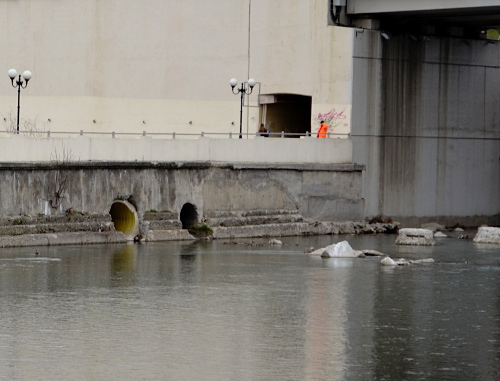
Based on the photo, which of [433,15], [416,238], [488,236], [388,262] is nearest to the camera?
[388,262]

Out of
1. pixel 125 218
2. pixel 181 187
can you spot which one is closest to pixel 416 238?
pixel 181 187

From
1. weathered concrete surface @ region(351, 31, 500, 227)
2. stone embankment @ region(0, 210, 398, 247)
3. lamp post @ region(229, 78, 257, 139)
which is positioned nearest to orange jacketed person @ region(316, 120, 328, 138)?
weathered concrete surface @ region(351, 31, 500, 227)

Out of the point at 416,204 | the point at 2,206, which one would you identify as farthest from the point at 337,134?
the point at 2,206

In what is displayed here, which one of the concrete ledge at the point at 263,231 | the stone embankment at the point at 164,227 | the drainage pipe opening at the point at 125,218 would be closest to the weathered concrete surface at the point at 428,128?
the stone embankment at the point at 164,227

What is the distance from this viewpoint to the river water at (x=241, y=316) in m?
16.6

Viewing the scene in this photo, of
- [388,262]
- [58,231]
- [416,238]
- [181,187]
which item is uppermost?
[181,187]

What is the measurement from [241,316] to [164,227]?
589 inches

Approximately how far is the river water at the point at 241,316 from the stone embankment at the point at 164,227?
2.98 feet

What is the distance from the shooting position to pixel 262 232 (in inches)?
1497

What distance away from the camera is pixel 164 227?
117 ft

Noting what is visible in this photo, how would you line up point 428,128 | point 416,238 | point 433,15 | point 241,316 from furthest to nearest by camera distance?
point 428,128 → point 433,15 → point 416,238 → point 241,316

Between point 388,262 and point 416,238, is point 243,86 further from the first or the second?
point 388,262

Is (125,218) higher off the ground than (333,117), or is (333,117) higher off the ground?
(333,117)

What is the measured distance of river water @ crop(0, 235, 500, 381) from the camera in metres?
16.6
